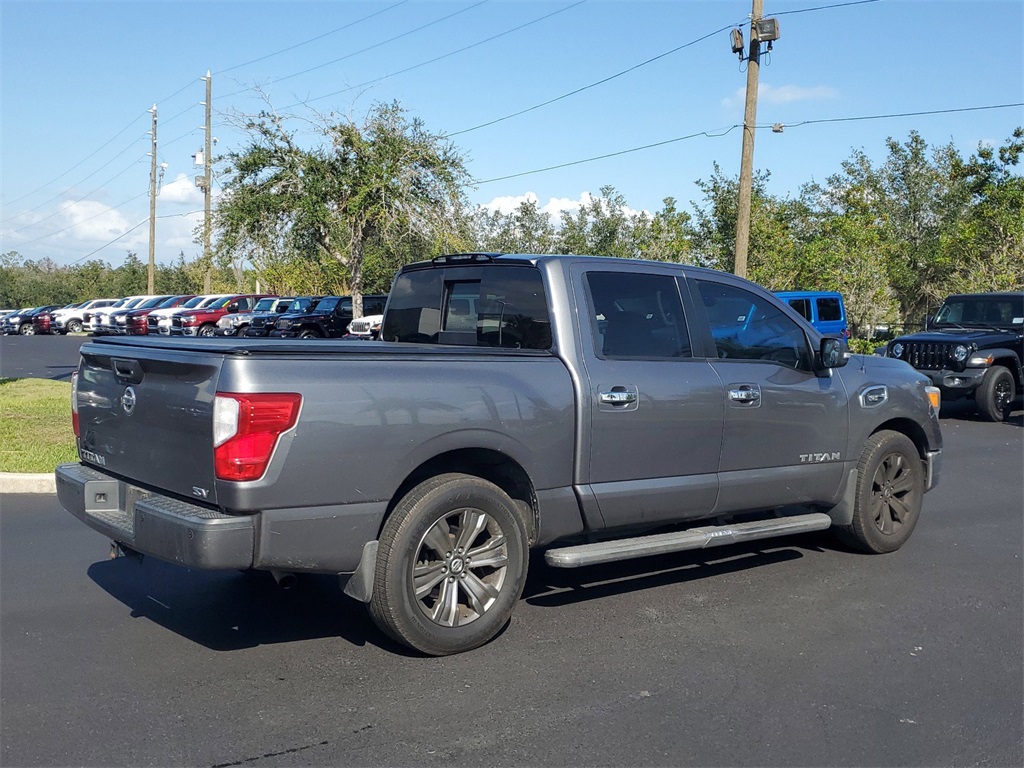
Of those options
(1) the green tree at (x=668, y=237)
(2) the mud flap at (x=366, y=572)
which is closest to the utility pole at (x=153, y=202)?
(1) the green tree at (x=668, y=237)

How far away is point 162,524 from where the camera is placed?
4363 mm

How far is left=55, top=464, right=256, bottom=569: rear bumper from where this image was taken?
13.7 ft

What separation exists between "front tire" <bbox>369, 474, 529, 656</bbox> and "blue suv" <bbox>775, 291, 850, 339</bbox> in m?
18.8

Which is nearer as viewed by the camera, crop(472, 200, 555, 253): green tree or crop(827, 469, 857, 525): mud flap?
crop(827, 469, 857, 525): mud flap

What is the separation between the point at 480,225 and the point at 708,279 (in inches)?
1727

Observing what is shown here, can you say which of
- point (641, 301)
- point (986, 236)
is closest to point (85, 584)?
point (641, 301)

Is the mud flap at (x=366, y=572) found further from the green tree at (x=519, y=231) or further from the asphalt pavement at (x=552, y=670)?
the green tree at (x=519, y=231)

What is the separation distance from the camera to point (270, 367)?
13.9ft

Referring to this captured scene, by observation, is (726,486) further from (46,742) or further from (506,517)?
(46,742)

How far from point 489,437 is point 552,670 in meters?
1.12

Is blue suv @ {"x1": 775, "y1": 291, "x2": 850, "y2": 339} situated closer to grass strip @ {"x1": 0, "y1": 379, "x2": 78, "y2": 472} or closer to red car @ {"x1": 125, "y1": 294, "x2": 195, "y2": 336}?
Answer: grass strip @ {"x1": 0, "y1": 379, "x2": 78, "y2": 472}

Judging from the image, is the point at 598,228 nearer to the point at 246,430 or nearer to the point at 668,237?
the point at 668,237

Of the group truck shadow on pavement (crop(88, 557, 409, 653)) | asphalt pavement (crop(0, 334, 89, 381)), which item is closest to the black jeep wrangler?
truck shadow on pavement (crop(88, 557, 409, 653))

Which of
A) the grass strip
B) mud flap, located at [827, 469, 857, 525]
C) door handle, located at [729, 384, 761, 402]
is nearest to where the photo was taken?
door handle, located at [729, 384, 761, 402]
